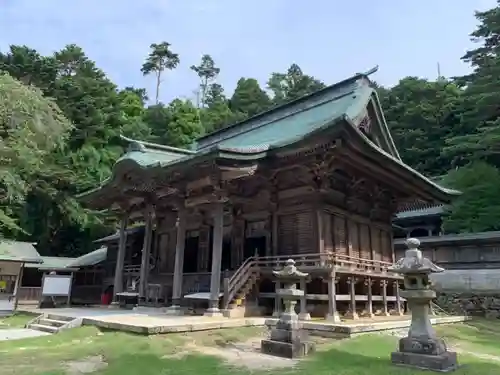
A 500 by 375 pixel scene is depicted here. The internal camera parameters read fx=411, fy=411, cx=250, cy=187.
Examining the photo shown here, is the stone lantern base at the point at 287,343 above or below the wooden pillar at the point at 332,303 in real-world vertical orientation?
below

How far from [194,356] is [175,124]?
43.1 meters

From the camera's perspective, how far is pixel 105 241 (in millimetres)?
26750

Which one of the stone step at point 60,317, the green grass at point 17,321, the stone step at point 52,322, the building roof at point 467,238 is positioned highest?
the building roof at point 467,238

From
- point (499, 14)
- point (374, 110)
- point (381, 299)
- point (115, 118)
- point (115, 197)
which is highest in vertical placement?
point (499, 14)

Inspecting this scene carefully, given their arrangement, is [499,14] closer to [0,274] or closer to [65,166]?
[65,166]

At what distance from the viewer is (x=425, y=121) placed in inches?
1582

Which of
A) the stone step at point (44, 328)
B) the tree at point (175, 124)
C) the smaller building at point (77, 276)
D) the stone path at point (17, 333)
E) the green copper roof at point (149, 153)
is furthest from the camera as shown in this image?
the tree at point (175, 124)

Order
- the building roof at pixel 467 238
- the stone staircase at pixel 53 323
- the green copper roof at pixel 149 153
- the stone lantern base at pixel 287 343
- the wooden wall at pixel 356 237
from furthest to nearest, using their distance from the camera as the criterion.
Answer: the building roof at pixel 467 238, the green copper roof at pixel 149 153, the wooden wall at pixel 356 237, the stone staircase at pixel 53 323, the stone lantern base at pixel 287 343

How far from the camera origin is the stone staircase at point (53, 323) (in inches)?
459

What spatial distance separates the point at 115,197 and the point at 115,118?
77.6ft

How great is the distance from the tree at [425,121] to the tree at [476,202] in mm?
14165

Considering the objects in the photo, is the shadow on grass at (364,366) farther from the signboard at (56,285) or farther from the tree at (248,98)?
the tree at (248,98)

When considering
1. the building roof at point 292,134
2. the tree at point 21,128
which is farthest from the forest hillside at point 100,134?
the building roof at point 292,134

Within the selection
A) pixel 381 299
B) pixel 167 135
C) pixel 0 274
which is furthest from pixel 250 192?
pixel 167 135
